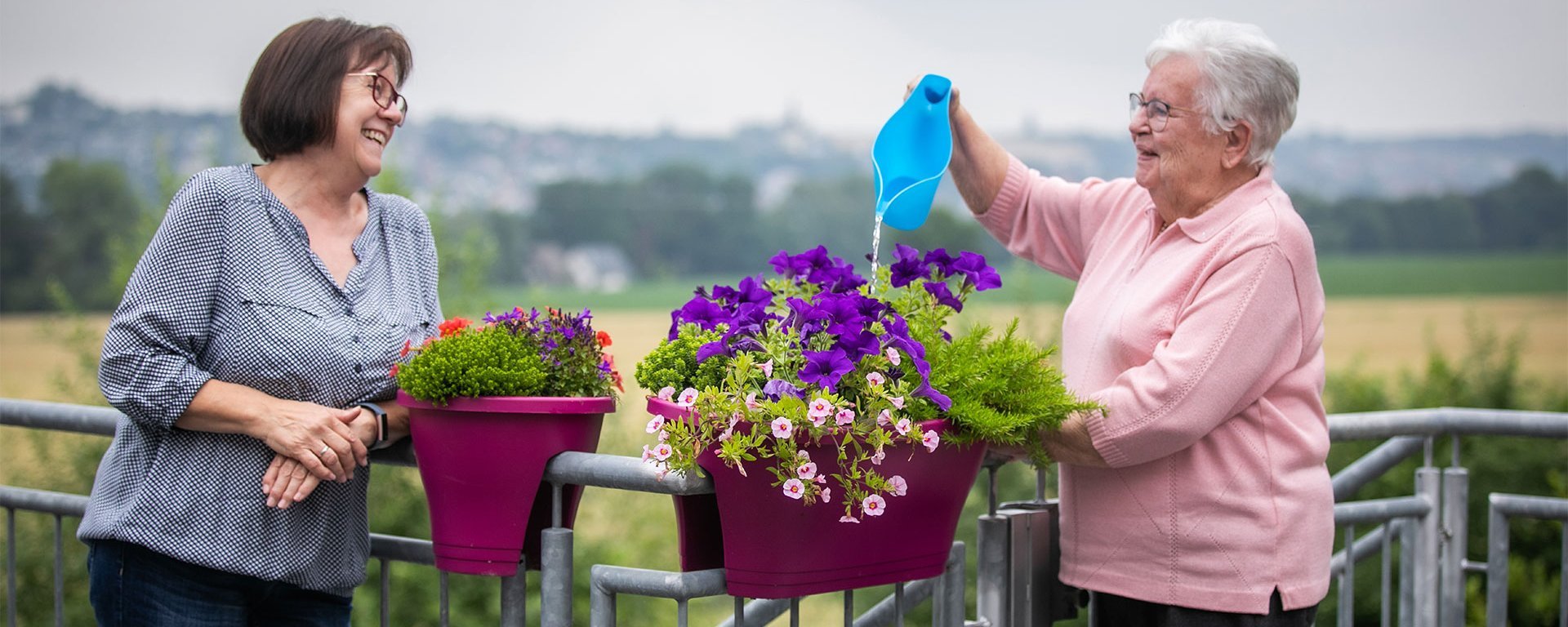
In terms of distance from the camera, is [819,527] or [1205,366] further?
[1205,366]

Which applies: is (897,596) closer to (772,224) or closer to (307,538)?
(307,538)

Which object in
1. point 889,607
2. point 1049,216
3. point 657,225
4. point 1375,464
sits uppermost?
point 657,225

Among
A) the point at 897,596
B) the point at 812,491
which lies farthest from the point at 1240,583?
the point at 812,491

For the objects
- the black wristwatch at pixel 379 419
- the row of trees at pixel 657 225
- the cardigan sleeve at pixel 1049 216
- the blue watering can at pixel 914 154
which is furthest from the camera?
the row of trees at pixel 657 225

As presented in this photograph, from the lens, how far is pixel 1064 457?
6.72 ft

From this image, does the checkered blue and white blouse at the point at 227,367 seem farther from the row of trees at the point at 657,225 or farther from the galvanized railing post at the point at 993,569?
the row of trees at the point at 657,225

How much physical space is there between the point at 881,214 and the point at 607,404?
0.65 metres

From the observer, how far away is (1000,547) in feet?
7.28

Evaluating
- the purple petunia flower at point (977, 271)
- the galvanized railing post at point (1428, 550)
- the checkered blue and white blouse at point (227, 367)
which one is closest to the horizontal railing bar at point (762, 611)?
the purple petunia flower at point (977, 271)

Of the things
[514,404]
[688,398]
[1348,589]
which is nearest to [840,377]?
[688,398]

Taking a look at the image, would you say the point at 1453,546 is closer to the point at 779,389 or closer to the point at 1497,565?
the point at 1497,565

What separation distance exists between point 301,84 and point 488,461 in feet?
2.37

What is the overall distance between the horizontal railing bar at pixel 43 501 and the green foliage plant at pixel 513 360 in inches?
42.0

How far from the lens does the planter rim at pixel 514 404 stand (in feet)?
6.12
